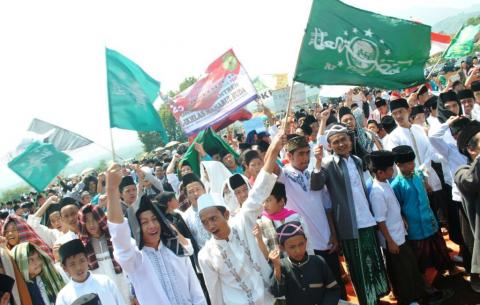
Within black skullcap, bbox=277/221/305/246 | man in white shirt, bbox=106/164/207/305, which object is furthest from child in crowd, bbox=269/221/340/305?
man in white shirt, bbox=106/164/207/305

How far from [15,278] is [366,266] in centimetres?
325

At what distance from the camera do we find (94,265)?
159 inches

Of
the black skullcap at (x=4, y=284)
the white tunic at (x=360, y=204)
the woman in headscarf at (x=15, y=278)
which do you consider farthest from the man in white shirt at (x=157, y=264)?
the white tunic at (x=360, y=204)

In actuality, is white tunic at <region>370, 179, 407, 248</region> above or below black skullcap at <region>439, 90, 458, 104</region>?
below

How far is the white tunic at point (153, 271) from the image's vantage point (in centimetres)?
252

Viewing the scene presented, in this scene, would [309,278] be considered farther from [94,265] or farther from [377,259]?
[94,265]

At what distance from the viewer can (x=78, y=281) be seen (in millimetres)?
3246

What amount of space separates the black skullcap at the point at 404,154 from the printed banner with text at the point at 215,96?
214 cm

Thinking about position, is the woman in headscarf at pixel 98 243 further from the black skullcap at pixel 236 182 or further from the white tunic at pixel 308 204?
the white tunic at pixel 308 204

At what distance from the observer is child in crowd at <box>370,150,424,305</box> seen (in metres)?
3.84

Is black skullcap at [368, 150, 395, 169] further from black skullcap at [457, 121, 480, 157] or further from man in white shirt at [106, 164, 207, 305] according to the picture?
man in white shirt at [106, 164, 207, 305]

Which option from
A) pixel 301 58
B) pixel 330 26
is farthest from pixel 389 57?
pixel 301 58

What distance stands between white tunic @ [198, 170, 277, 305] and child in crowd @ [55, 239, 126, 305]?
99 cm

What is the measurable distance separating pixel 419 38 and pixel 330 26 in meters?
0.98
